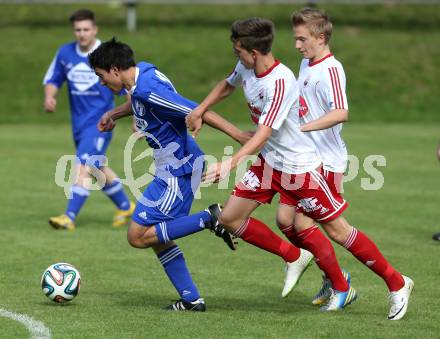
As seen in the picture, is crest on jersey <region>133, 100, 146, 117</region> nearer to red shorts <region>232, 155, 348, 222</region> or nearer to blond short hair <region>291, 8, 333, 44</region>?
red shorts <region>232, 155, 348, 222</region>

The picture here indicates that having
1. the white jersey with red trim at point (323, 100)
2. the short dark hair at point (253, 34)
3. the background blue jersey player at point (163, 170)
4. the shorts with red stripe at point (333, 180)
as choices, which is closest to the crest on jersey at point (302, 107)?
the white jersey with red trim at point (323, 100)

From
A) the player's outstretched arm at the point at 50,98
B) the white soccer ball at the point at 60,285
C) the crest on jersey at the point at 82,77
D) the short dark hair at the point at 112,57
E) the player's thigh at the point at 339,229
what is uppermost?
the short dark hair at the point at 112,57

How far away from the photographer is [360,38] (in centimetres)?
2705

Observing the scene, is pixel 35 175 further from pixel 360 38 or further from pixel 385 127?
pixel 360 38

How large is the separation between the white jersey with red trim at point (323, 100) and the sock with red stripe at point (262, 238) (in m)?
0.63

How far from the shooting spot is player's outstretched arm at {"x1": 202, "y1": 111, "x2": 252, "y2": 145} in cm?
659

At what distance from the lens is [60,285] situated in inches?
280

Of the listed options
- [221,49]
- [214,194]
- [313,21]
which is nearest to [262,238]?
[313,21]

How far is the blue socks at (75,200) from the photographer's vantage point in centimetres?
1086

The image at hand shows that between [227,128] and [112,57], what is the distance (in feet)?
3.24

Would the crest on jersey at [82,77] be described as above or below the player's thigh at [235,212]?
below

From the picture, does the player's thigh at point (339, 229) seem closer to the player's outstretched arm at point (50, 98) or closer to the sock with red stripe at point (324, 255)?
the sock with red stripe at point (324, 255)

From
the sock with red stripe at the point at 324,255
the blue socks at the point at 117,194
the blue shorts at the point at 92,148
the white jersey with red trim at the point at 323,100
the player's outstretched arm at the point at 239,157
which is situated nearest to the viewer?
the player's outstretched arm at the point at 239,157

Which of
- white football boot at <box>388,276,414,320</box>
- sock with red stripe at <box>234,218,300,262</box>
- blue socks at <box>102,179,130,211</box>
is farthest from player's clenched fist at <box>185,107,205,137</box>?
blue socks at <box>102,179,130,211</box>
